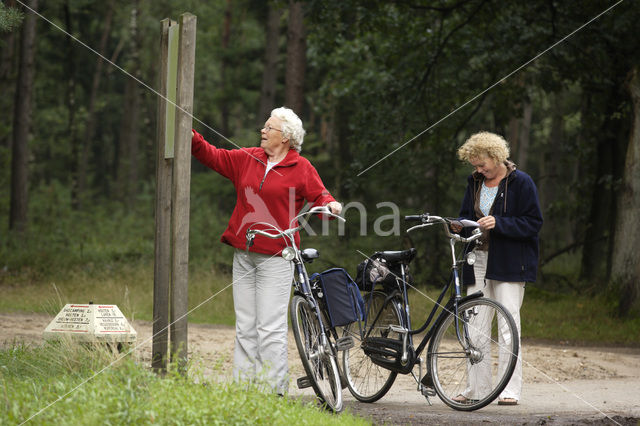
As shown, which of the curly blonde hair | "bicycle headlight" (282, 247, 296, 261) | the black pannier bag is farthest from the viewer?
the black pannier bag

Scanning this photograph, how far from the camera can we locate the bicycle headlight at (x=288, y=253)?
494 cm

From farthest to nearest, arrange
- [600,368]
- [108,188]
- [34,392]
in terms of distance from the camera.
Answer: [108,188]
[600,368]
[34,392]

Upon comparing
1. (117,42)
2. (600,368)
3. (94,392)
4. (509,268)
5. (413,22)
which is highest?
(117,42)

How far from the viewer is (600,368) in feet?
24.9

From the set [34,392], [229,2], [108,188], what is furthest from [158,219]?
[108,188]

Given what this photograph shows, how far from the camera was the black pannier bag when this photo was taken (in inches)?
224

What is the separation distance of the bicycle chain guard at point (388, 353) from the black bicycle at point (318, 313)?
0.97ft

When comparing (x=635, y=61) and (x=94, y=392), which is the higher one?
(x=635, y=61)

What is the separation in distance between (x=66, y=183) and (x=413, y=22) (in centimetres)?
3294

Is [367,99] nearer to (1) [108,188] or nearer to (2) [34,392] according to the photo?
(2) [34,392]

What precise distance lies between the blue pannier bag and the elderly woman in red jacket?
1.01 ft

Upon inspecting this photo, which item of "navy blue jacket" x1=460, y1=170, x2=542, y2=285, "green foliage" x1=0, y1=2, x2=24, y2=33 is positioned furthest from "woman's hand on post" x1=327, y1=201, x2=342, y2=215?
"green foliage" x1=0, y1=2, x2=24, y2=33

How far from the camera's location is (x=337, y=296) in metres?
5.32

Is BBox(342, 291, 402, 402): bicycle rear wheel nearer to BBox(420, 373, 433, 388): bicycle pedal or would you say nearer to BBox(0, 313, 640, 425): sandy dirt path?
BBox(0, 313, 640, 425): sandy dirt path
